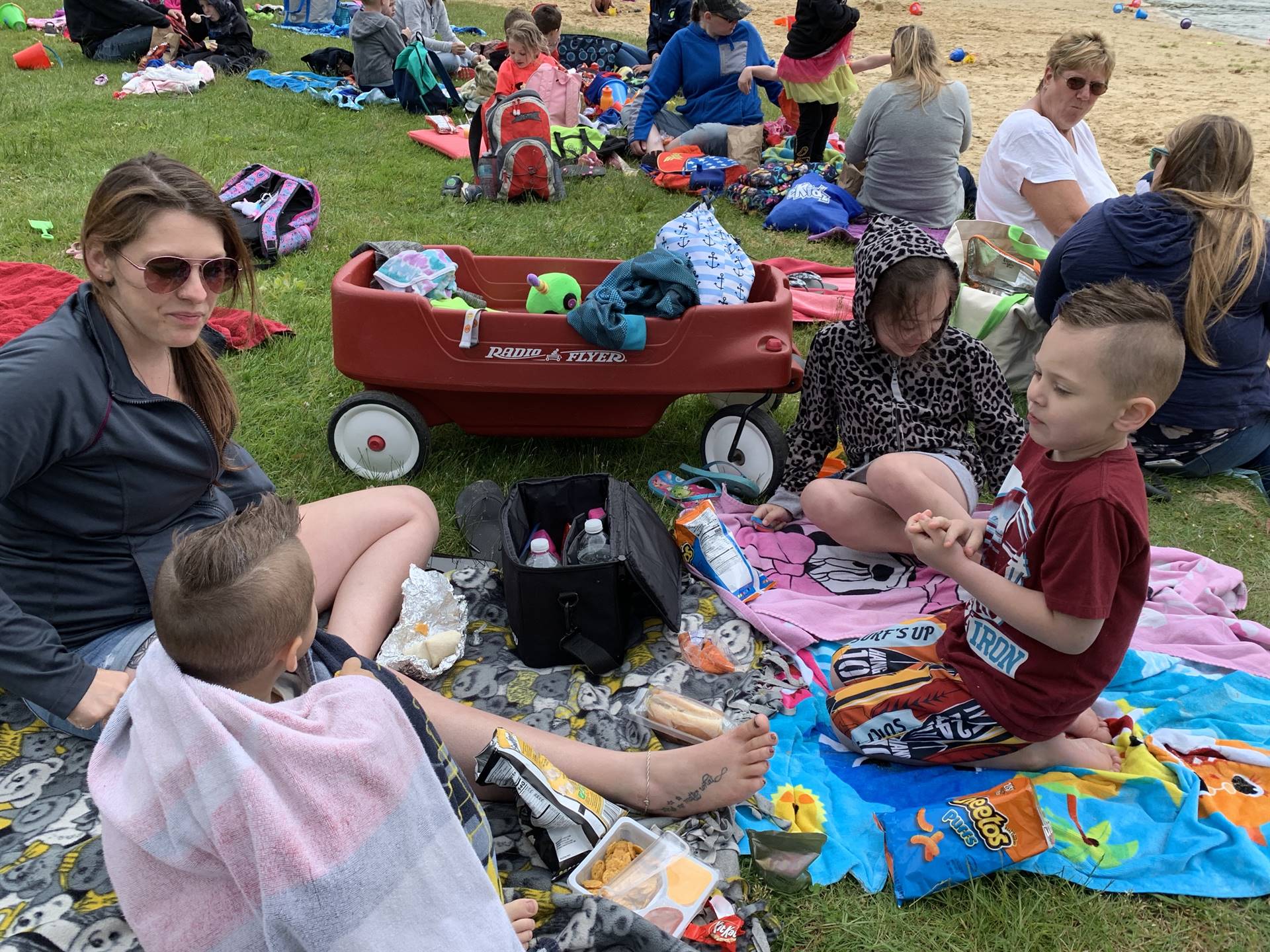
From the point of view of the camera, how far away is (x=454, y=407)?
359 centimetres

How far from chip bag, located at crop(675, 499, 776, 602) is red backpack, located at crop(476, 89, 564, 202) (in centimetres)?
417

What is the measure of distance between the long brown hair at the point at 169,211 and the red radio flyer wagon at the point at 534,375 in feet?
3.37

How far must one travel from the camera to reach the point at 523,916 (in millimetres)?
1830

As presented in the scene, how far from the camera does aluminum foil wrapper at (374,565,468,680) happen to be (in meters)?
2.63

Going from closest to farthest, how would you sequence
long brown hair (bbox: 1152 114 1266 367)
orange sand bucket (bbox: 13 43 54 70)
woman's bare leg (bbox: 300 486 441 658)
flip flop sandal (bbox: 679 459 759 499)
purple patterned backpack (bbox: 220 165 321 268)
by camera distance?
woman's bare leg (bbox: 300 486 441 658) → long brown hair (bbox: 1152 114 1266 367) → flip flop sandal (bbox: 679 459 759 499) → purple patterned backpack (bbox: 220 165 321 268) → orange sand bucket (bbox: 13 43 54 70)

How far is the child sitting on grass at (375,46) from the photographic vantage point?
9047mm

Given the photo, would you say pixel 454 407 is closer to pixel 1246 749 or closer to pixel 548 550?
pixel 548 550

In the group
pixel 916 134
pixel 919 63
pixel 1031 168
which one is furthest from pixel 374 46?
pixel 1031 168

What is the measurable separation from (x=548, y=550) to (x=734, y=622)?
63cm

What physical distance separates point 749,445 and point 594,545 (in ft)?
3.31

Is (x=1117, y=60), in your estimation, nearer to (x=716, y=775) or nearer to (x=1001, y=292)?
(x=1001, y=292)

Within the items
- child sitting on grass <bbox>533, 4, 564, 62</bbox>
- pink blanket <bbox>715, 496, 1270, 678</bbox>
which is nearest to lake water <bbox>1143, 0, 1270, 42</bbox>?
child sitting on grass <bbox>533, 4, 564, 62</bbox>

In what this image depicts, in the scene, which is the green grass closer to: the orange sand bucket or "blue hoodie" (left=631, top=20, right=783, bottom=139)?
the orange sand bucket

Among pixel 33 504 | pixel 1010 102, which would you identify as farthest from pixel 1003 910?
pixel 1010 102
